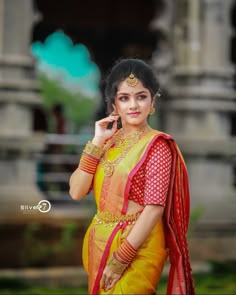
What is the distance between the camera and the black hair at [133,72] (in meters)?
3.12

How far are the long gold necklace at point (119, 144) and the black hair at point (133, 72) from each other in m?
0.16

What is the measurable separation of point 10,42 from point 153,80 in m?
4.63

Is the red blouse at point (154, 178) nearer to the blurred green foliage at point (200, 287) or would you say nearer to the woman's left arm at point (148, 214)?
the woman's left arm at point (148, 214)

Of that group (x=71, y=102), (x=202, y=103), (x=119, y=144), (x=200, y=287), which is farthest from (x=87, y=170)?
(x=71, y=102)

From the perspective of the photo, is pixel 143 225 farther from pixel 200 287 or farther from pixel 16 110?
pixel 16 110

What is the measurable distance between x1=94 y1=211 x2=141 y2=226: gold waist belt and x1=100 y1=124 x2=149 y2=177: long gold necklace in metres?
0.17

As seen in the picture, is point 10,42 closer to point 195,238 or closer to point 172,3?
point 172,3

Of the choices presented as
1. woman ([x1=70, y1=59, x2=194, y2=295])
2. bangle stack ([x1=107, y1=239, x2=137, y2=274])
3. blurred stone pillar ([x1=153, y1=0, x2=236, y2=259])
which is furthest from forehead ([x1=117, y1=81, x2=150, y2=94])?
blurred stone pillar ([x1=153, y1=0, x2=236, y2=259])

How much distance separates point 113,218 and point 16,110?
4637 mm

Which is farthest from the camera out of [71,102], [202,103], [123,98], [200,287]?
[71,102]

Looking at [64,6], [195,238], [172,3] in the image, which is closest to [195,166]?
[195,238]

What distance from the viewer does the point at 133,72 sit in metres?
3.12

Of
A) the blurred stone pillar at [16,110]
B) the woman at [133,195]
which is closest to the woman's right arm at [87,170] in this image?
the woman at [133,195]

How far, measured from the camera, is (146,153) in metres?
3.00
